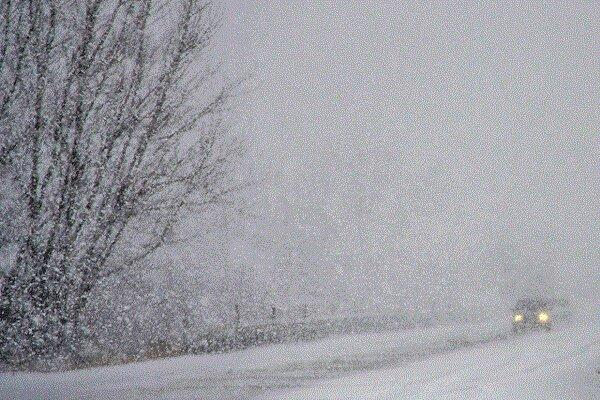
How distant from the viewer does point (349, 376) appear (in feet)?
39.1

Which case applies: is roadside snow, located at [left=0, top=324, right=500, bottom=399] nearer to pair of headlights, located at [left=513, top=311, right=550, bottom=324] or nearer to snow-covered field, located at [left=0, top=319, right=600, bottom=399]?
snow-covered field, located at [left=0, top=319, right=600, bottom=399]

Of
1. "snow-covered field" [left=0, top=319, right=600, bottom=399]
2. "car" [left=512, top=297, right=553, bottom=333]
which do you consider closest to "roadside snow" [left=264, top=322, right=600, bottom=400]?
"snow-covered field" [left=0, top=319, right=600, bottom=399]

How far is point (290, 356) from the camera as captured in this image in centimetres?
1709

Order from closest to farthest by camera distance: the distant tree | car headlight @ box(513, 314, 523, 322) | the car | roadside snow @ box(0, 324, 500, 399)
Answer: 1. the distant tree
2. roadside snow @ box(0, 324, 500, 399)
3. the car
4. car headlight @ box(513, 314, 523, 322)

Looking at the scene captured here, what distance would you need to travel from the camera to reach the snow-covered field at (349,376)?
9617 millimetres

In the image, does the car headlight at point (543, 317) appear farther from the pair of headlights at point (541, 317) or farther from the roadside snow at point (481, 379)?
the roadside snow at point (481, 379)

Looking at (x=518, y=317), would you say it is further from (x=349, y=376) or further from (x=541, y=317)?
(x=349, y=376)

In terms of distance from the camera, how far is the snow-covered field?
31.6ft

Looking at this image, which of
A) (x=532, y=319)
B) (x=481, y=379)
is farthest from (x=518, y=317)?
(x=481, y=379)

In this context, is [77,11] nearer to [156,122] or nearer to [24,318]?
[156,122]

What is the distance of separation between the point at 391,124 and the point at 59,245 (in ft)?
156

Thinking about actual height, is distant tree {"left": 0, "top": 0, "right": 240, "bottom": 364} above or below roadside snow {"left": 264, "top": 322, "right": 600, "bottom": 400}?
above

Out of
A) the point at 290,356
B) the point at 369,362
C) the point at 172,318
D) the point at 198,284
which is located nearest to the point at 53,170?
the point at 369,362

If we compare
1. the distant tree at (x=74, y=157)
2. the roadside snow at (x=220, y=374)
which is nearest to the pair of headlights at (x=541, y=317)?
the roadside snow at (x=220, y=374)
